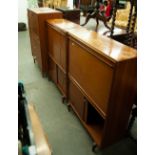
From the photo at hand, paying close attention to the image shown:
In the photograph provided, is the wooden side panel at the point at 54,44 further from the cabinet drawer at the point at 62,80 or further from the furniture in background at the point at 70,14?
the furniture in background at the point at 70,14

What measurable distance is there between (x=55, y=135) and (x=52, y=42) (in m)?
1.22

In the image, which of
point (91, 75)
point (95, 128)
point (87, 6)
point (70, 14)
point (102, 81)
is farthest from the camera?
point (87, 6)

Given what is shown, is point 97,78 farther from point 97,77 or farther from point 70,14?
point 70,14

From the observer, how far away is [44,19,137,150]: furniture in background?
3.84ft

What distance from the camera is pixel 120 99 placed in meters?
1.29

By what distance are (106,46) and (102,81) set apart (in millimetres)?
281

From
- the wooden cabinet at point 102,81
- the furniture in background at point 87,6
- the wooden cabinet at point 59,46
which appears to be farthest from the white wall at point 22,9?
the wooden cabinet at point 102,81

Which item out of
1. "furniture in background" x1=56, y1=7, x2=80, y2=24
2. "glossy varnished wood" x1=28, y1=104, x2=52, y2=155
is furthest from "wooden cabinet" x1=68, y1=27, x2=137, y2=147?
"furniture in background" x1=56, y1=7, x2=80, y2=24

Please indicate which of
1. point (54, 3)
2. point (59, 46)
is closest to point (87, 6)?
point (54, 3)

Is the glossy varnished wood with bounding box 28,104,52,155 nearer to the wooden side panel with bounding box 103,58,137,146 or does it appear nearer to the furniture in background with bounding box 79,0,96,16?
the wooden side panel with bounding box 103,58,137,146

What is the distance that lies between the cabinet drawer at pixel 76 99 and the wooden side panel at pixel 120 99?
403mm

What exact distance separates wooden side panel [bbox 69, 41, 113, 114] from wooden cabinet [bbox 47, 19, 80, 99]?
0.18 meters
